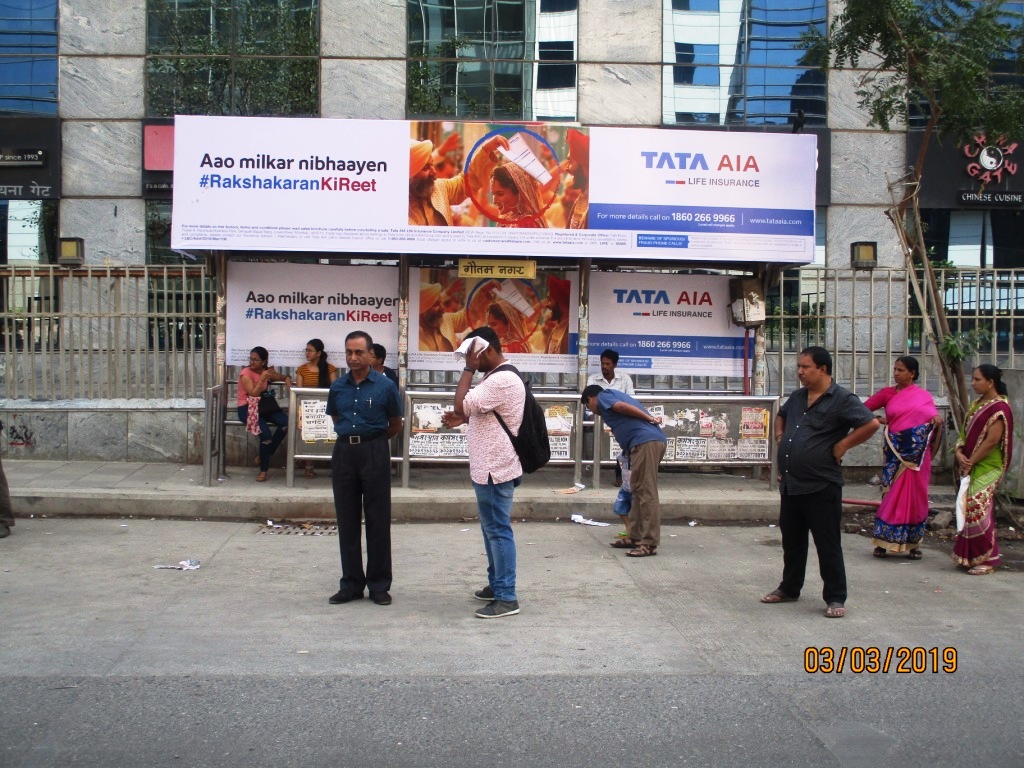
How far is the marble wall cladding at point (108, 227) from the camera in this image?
46.9ft

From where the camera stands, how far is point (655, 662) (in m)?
5.47

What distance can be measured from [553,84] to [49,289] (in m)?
7.51

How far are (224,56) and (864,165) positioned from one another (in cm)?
947

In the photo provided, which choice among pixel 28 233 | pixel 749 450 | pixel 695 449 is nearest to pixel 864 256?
pixel 749 450

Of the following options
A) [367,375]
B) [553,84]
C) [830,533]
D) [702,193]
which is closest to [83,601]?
[367,375]

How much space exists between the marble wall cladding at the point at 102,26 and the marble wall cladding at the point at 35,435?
18.9 feet

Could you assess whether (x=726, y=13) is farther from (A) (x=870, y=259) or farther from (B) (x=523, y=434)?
(B) (x=523, y=434)

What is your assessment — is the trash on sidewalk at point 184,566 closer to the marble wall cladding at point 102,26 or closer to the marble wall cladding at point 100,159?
the marble wall cladding at point 100,159

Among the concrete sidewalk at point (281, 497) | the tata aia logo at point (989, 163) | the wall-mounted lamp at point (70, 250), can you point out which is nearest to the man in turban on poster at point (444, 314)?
the concrete sidewalk at point (281, 497)

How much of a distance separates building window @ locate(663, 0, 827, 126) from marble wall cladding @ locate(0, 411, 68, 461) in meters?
9.24

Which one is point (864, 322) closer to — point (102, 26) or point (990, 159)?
point (990, 159)

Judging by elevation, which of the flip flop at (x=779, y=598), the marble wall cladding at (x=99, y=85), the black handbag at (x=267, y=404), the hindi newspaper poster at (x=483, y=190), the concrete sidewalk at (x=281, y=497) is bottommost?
the flip flop at (x=779, y=598)

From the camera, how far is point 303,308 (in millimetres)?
11055

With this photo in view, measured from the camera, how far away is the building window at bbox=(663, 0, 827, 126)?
48.2ft
